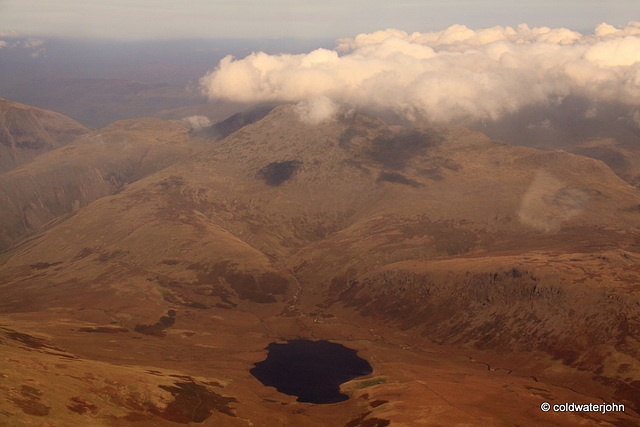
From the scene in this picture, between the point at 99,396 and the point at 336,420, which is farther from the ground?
the point at 99,396

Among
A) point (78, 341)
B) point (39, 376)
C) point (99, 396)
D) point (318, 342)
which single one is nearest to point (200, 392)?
point (99, 396)

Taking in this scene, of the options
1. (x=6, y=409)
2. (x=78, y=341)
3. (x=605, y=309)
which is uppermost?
(x=6, y=409)

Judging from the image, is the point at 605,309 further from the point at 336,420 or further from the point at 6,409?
the point at 6,409

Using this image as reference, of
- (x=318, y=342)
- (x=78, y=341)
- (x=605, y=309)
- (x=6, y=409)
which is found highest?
(x=6, y=409)

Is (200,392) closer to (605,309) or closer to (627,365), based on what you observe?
(627,365)

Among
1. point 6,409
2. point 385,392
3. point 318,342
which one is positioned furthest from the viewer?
point 318,342

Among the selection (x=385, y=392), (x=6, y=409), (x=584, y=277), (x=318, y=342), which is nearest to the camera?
(x=6, y=409)

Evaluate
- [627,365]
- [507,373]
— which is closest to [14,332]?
[507,373]

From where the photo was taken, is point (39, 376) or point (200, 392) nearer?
point (39, 376)

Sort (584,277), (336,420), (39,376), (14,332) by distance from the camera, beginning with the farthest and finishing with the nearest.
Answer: (584,277) < (14,332) < (336,420) < (39,376)
